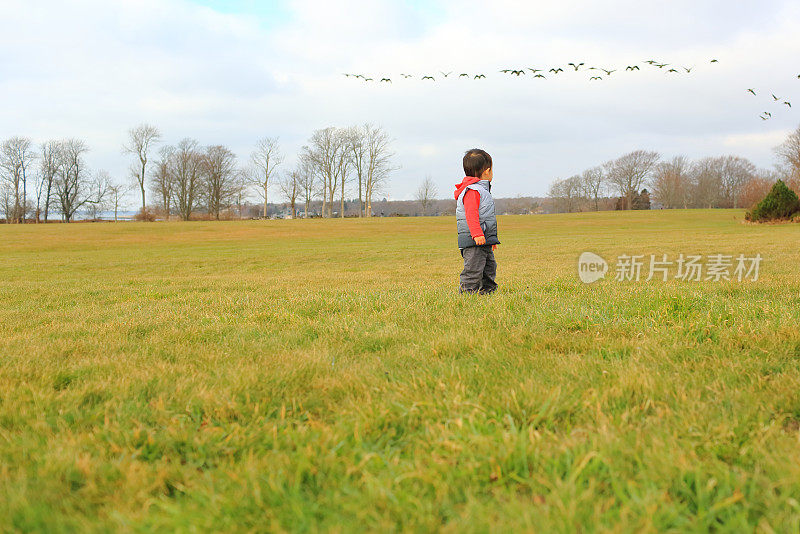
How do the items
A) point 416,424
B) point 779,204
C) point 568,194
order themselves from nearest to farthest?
point 416,424 < point 779,204 < point 568,194

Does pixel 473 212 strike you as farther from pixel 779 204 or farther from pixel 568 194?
pixel 568 194

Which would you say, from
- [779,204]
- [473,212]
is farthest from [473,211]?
[779,204]

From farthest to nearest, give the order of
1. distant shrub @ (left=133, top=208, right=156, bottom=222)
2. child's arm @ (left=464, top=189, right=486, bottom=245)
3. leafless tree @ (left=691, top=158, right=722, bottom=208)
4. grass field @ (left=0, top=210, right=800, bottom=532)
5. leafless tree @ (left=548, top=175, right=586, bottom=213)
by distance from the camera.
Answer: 1. leafless tree @ (left=548, top=175, right=586, bottom=213)
2. leafless tree @ (left=691, top=158, right=722, bottom=208)
3. distant shrub @ (left=133, top=208, right=156, bottom=222)
4. child's arm @ (left=464, top=189, right=486, bottom=245)
5. grass field @ (left=0, top=210, right=800, bottom=532)

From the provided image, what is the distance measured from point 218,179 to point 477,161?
77.9m

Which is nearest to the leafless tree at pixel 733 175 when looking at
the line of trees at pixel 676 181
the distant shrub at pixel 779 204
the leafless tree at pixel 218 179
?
the line of trees at pixel 676 181

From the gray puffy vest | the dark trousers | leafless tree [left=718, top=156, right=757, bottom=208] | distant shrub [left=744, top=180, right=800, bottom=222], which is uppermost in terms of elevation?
leafless tree [left=718, top=156, right=757, bottom=208]

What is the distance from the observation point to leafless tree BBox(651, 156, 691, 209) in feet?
280

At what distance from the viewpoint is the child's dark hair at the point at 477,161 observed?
6367 mm

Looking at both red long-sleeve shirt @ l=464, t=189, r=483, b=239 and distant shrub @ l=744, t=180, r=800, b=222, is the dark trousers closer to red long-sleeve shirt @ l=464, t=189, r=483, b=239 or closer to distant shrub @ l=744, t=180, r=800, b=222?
red long-sleeve shirt @ l=464, t=189, r=483, b=239

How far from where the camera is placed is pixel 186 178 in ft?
247

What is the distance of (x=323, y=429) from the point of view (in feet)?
7.00

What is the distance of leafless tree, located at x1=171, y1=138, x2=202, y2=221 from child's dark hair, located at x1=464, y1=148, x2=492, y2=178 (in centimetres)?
7689
